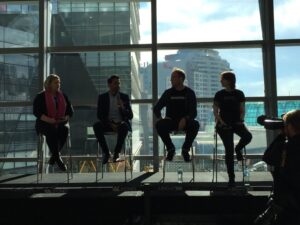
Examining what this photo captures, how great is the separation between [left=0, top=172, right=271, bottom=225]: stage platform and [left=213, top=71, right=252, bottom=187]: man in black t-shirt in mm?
694

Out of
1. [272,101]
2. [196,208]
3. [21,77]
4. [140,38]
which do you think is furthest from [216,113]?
[21,77]

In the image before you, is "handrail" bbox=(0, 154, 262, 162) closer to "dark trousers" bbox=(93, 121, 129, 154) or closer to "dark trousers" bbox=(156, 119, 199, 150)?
"dark trousers" bbox=(93, 121, 129, 154)

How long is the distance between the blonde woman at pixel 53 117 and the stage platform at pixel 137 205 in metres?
0.86

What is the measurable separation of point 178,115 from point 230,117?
60 centimetres

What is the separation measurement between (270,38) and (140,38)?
6.22 feet

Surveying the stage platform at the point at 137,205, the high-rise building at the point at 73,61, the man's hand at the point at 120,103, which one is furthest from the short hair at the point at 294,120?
the high-rise building at the point at 73,61

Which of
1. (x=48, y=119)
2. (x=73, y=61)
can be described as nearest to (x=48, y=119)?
(x=48, y=119)

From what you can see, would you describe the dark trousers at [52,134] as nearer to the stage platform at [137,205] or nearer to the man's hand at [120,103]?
A: the man's hand at [120,103]

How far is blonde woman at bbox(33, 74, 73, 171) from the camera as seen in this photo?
4.85 m

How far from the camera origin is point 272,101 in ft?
20.3

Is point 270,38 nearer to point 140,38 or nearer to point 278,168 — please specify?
point 140,38

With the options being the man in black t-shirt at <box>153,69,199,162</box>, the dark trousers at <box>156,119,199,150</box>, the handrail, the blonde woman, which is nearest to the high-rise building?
the handrail

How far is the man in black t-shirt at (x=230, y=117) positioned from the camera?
460 centimetres

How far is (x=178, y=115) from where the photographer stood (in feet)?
16.2
